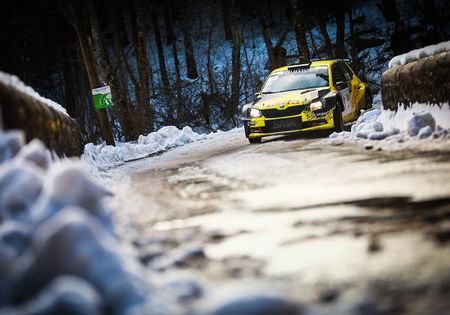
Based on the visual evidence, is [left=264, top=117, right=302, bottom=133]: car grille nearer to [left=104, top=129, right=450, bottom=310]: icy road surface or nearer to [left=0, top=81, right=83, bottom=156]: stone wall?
[left=104, top=129, right=450, bottom=310]: icy road surface

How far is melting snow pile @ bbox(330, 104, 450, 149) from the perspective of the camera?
888 centimetres

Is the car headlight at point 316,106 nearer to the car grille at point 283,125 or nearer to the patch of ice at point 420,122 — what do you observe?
the car grille at point 283,125

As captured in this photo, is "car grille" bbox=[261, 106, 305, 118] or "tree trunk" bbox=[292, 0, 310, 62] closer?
"car grille" bbox=[261, 106, 305, 118]

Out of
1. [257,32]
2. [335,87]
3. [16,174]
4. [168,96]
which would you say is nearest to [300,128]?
[335,87]

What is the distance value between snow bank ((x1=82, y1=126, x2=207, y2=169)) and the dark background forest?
157 centimetres

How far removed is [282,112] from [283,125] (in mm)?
264

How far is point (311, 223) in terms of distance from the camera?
448cm

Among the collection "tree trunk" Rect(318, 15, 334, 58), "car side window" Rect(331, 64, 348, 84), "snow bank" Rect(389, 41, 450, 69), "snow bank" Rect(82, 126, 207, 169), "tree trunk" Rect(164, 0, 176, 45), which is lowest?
"snow bank" Rect(82, 126, 207, 169)

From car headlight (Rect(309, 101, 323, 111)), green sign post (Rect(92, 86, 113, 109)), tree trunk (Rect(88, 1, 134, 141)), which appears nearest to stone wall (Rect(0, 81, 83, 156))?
car headlight (Rect(309, 101, 323, 111))

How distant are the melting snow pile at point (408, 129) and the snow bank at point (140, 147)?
5.20m

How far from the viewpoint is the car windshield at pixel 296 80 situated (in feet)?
46.6

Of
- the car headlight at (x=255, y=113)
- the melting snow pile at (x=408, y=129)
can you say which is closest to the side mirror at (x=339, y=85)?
the car headlight at (x=255, y=113)

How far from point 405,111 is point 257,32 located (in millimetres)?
37695

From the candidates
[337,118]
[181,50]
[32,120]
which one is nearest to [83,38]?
[337,118]
